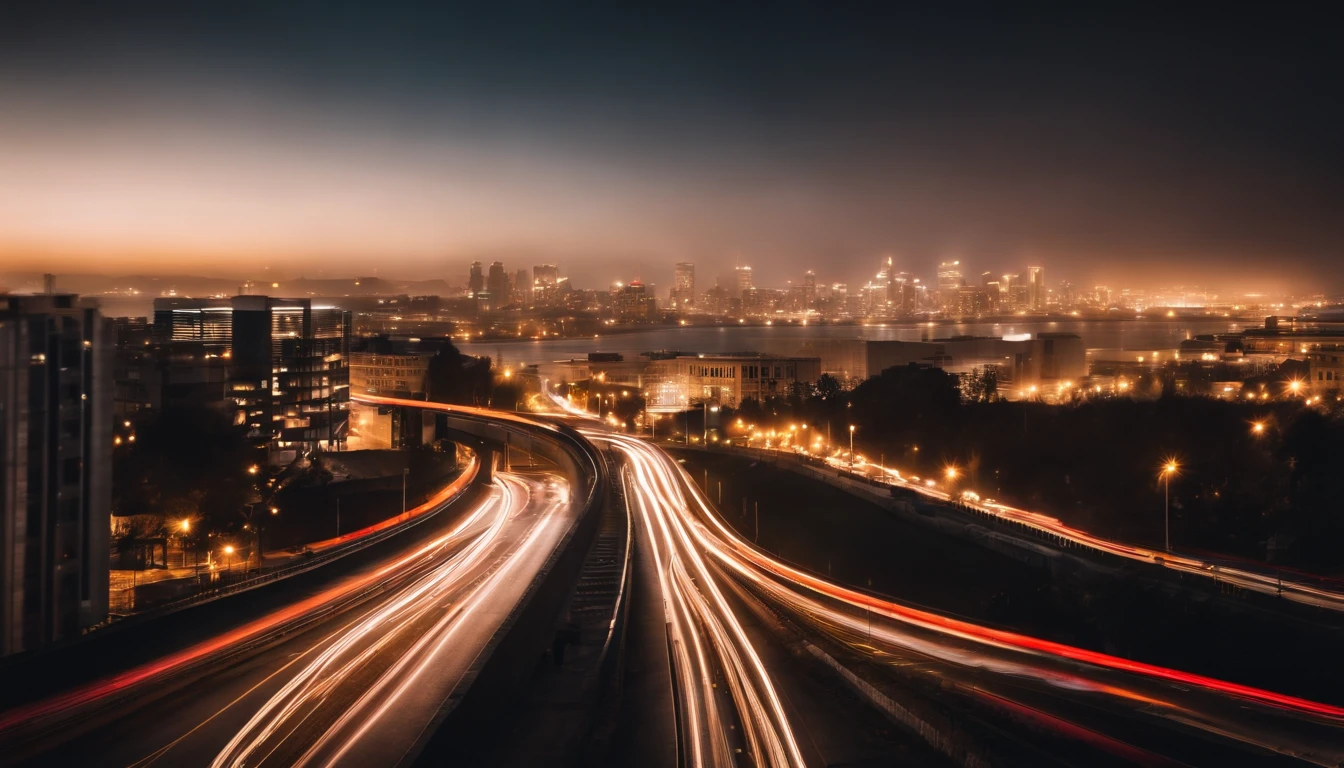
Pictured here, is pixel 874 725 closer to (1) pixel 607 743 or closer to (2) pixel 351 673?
(1) pixel 607 743

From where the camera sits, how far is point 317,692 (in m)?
5.04

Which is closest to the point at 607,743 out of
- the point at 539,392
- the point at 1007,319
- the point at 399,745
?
the point at 399,745

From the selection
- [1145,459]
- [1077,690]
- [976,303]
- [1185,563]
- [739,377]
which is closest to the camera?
[1077,690]

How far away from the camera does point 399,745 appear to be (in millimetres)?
4391

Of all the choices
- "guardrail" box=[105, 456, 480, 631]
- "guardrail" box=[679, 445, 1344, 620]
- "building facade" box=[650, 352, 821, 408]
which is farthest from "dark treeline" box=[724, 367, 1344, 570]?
"building facade" box=[650, 352, 821, 408]

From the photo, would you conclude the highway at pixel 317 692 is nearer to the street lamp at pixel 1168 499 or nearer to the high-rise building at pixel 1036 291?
the street lamp at pixel 1168 499

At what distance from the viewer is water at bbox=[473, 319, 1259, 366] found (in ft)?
155

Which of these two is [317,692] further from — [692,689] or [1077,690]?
[1077,690]

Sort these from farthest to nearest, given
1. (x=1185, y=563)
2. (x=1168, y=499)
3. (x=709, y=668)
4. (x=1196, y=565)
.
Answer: (x=1168, y=499) < (x=1185, y=563) < (x=1196, y=565) < (x=709, y=668)

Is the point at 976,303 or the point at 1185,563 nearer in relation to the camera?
the point at 1185,563

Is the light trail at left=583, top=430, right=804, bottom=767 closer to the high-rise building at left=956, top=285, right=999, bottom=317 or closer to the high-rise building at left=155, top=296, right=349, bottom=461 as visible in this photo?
the high-rise building at left=155, top=296, right=349, bottom=461

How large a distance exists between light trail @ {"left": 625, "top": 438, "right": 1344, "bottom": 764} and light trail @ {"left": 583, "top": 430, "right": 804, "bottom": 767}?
67 centimetres

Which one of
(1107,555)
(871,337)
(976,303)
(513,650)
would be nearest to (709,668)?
(513,650)

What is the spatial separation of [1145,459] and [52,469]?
494 inches
